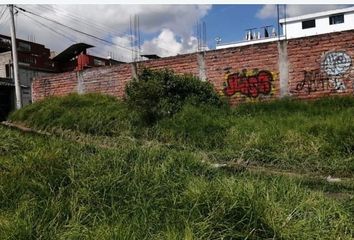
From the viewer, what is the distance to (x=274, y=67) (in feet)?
36.0

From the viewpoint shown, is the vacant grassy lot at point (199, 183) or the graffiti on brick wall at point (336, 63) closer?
the vacant grassy lot at point (199, 183)

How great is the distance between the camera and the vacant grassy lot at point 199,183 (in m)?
3.58

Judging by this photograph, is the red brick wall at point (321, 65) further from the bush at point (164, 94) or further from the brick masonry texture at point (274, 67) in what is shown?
the bush at point (164, 94)

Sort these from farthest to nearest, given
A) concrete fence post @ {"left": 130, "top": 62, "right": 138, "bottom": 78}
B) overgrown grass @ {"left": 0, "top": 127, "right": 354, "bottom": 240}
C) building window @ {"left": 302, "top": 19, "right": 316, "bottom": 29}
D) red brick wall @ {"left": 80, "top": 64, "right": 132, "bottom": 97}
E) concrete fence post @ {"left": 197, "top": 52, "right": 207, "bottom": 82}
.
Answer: building window @ {"left": 302, "top": 19, "right": 316, "bottom": 29} → red brick wall @ {"left": 80, "top": 64, "right": 132, "bottom": 97} → concrete fence post @ {"left": 130, "top": 62, "right": 138, "bottom": 78} → concrete fence post @ {"left": 197, "top": 52, "right": 207, "bottom": 82} → overgrown grass @ {"left": 0, "top": 127, "right": 354, "bottom": 240}

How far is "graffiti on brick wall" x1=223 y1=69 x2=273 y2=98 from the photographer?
11.1m

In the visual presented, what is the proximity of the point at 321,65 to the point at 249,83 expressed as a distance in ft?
6.49

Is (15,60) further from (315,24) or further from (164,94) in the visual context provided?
(315,24)

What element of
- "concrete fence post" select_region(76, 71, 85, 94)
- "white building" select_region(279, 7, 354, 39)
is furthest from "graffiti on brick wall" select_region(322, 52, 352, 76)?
"white building" select_region(279, 7, 354, 39)

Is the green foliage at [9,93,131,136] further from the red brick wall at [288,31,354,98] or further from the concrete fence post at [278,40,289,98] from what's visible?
the red brick wall at [288,31,354,98]

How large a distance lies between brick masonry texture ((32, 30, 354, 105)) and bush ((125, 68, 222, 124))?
648 mm

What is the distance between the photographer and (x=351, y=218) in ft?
12.6

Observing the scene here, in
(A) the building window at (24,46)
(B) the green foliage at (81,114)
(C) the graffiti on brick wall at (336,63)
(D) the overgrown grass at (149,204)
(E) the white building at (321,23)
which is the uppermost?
(E) the white building at (321,23)

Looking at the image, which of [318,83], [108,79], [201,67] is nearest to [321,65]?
[318,83]

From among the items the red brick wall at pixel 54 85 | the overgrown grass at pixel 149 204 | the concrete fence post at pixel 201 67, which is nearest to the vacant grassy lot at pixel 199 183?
the overgrown grass at pixel 149 204
